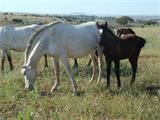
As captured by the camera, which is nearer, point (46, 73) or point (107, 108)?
point (107, 108)

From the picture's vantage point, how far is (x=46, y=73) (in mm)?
12641

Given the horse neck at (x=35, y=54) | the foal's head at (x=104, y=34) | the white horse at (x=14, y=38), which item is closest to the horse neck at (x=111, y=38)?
the foal's head at (x=104, y=34)

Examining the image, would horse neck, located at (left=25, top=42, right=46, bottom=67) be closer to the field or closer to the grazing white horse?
the grazing white horse

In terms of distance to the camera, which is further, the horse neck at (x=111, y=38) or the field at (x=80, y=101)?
the horse neck at (x=111, y=38)

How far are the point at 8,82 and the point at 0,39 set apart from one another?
15.3 feet

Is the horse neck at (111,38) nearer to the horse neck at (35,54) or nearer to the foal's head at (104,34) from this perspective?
the foal's head at (104,34)

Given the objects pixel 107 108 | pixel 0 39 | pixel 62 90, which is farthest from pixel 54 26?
pixel 0 39

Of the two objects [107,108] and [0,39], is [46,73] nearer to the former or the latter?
[0,39]

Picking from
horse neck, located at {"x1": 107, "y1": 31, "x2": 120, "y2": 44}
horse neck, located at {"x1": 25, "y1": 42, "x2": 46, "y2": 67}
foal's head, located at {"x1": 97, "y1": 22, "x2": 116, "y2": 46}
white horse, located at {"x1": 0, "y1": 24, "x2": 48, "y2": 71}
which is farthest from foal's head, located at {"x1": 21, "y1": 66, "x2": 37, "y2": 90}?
white horse, located at {"x1": 0, "y1": 24, "x2": 48, "y2": 71}

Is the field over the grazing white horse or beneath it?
beneath

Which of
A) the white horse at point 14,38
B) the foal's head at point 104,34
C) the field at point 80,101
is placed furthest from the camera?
the white horse at point 14,38

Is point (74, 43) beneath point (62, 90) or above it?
above

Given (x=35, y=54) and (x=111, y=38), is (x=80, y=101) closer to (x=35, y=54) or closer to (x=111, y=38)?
(x=35, y=54)

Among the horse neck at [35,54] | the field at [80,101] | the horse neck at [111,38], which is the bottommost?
the field at [80,101]
